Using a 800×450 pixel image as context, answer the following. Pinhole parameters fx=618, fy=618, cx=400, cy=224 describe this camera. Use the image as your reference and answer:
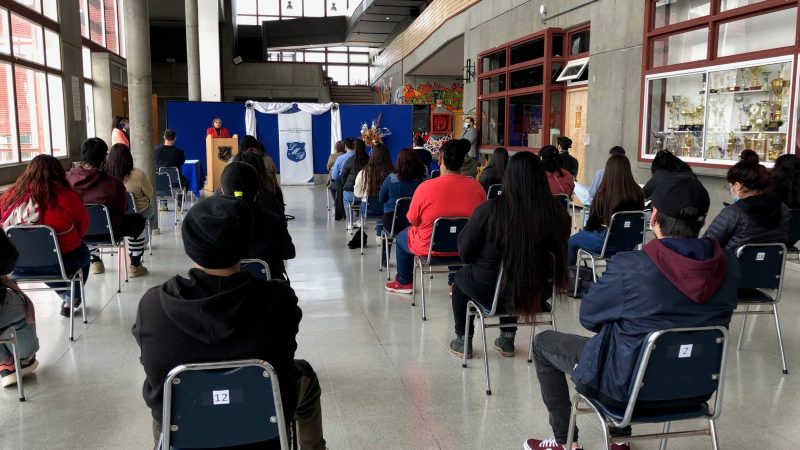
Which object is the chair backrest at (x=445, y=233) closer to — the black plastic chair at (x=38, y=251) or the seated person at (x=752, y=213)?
the seated person at (x=752, y=213)

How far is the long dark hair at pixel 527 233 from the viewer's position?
3.01 m

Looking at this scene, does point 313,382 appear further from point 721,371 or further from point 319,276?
point 319,276

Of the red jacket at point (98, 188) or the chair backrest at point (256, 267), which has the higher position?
the red jacket at point (98, 188)

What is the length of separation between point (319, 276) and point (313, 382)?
3.45 meters

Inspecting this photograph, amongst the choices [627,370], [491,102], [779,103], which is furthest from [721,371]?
[491,102]

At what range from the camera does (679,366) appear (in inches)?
76.1

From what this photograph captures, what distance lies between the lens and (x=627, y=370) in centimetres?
195

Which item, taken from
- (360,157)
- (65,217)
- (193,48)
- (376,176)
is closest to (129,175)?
(65,217)

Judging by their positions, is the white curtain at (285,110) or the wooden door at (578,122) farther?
the white curtain at (285,110)

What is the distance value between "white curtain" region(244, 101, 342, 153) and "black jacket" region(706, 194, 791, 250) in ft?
32.5

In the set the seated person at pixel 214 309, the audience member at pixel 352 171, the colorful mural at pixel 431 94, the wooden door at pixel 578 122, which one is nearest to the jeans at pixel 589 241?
the audience member at pixel 352 171

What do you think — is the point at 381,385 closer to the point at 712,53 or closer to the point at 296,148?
the point at 712,53

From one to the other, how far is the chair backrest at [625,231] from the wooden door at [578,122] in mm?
5250

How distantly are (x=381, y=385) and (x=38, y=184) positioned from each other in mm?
2403
